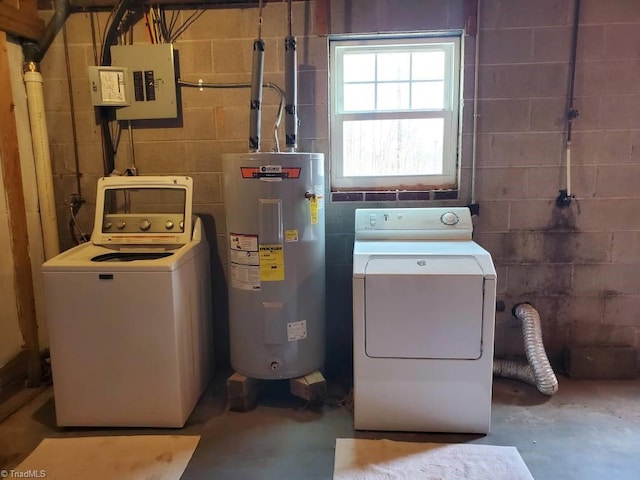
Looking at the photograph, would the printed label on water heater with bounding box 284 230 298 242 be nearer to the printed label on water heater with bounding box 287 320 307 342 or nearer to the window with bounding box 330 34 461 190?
the printed label on water heater with bounding box 287 320 307 342

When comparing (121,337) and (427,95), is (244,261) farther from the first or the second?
(427,95)

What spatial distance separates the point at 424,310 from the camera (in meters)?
2.10

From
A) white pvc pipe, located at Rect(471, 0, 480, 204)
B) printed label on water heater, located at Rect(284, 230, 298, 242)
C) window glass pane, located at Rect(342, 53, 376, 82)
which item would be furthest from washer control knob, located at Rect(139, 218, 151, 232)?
white pvc pipe, located at Rect(471, 0, 480, 204)

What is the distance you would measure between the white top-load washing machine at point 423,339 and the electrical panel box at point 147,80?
57.5 inches

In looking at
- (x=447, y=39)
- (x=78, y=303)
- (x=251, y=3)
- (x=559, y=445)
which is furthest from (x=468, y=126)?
(x=78, y=303)

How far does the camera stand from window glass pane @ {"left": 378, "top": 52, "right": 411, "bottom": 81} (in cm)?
278

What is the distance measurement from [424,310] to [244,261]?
0.90m

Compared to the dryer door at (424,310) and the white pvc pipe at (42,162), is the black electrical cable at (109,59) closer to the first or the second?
the white pvc pipe at (42,162)

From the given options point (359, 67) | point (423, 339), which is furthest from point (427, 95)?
point (423, 339)

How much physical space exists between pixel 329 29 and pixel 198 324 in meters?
1.79

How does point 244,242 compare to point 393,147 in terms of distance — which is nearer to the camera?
point 244,242

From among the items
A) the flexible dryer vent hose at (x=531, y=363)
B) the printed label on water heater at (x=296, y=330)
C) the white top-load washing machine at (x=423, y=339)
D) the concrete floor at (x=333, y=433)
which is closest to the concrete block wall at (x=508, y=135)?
the flexible dryer vent hose at (x=531, y=363)

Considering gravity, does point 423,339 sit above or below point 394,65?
below

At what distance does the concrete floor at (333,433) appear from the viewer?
1986 millimetres
